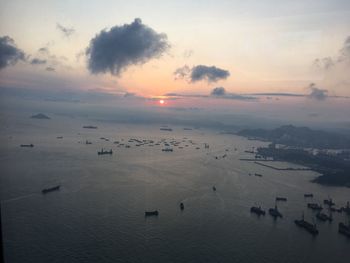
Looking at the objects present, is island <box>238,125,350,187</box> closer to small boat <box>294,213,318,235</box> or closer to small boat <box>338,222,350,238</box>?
small boat <box>338,222,350,238</box>

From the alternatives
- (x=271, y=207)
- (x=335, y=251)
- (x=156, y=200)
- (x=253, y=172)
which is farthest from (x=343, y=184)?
(x=156, y=200)

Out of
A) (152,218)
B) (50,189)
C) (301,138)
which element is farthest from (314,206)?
(301,138)

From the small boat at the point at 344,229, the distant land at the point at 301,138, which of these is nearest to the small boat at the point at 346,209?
the small boat at the point at 344,229

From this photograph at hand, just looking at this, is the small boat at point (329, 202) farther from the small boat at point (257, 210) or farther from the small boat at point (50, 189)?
the small boat at point (50, 189)

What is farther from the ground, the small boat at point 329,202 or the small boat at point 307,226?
the small boat at point 329,202

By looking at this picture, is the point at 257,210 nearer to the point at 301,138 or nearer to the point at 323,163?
the point at 323,163

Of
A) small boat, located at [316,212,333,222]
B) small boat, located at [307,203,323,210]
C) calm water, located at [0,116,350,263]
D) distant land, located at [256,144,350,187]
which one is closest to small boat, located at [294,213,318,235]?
calm water, located at [0,116,350,263]
